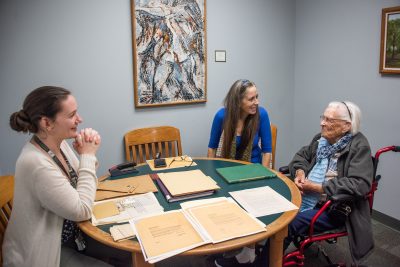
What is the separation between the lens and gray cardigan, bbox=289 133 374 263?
5.78 ft

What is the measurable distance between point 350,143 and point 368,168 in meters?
0.18

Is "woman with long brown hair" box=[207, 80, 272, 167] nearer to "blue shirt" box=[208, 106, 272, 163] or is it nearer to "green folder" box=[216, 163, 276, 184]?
"blue shirt" box=[208, 106, 272, 163]

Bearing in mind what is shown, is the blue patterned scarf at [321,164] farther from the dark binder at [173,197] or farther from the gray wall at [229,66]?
the gray wall at [229,66]

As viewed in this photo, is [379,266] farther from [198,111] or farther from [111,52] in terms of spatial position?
[111,52]

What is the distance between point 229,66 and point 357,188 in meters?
1.82

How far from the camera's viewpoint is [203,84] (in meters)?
3.06

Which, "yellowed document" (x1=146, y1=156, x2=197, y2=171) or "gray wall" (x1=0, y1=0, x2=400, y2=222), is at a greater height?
"gray wall" (x1=0, y1=0, x2=400, y2=222)

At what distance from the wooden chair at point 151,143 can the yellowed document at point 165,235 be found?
4.62 feet

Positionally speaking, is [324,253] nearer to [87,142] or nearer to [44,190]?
[87,142]

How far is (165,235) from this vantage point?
1274mm

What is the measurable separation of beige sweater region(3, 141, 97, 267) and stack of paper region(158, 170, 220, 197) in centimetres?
48

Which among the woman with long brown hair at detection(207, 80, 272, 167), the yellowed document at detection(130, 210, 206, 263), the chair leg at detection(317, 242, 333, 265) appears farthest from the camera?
the woman with long brown hair at detection(207, 80, 272, 167)

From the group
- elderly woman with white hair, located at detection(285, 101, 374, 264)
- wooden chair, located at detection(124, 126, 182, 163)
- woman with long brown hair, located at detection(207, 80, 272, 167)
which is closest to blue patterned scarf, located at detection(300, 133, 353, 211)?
elderly woman with white hair, located at detection(285, 101, 374, 264)

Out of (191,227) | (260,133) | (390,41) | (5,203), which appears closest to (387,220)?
(260,133)
